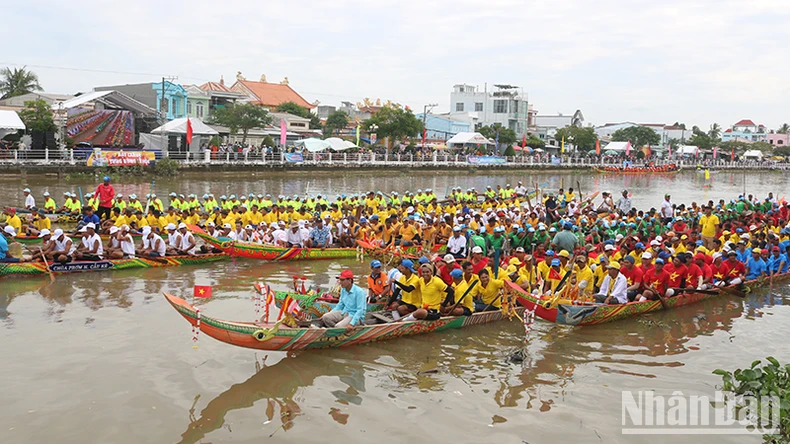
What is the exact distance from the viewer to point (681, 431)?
24.9 ft

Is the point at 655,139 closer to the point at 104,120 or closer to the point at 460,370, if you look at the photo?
the point at 104,120

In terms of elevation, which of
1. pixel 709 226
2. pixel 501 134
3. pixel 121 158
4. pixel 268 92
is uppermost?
pixel 268 92

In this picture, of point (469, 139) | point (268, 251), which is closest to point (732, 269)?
point (268, 251)

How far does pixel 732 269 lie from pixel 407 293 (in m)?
7.39

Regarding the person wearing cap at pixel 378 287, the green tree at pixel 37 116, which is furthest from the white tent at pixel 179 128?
the person wearing cap at pixel 378 287

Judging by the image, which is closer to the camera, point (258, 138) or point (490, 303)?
point (490, 303)

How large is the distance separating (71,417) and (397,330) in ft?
14.7

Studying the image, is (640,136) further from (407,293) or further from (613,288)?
(407,293)

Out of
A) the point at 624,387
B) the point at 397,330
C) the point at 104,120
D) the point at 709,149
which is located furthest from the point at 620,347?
the point at 709,149

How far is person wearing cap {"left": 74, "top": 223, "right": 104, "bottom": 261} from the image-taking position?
13430 millimetres

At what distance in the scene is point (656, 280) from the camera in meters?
11.8

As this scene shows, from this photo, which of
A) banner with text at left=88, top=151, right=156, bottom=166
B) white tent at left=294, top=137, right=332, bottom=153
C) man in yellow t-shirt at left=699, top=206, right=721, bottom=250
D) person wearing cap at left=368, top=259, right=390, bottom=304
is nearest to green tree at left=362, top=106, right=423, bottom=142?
white tent at left=294, top=137, right=332, bottom=153

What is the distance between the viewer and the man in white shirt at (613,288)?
434 inches

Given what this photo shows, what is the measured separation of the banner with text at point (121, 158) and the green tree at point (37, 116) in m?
3.34
